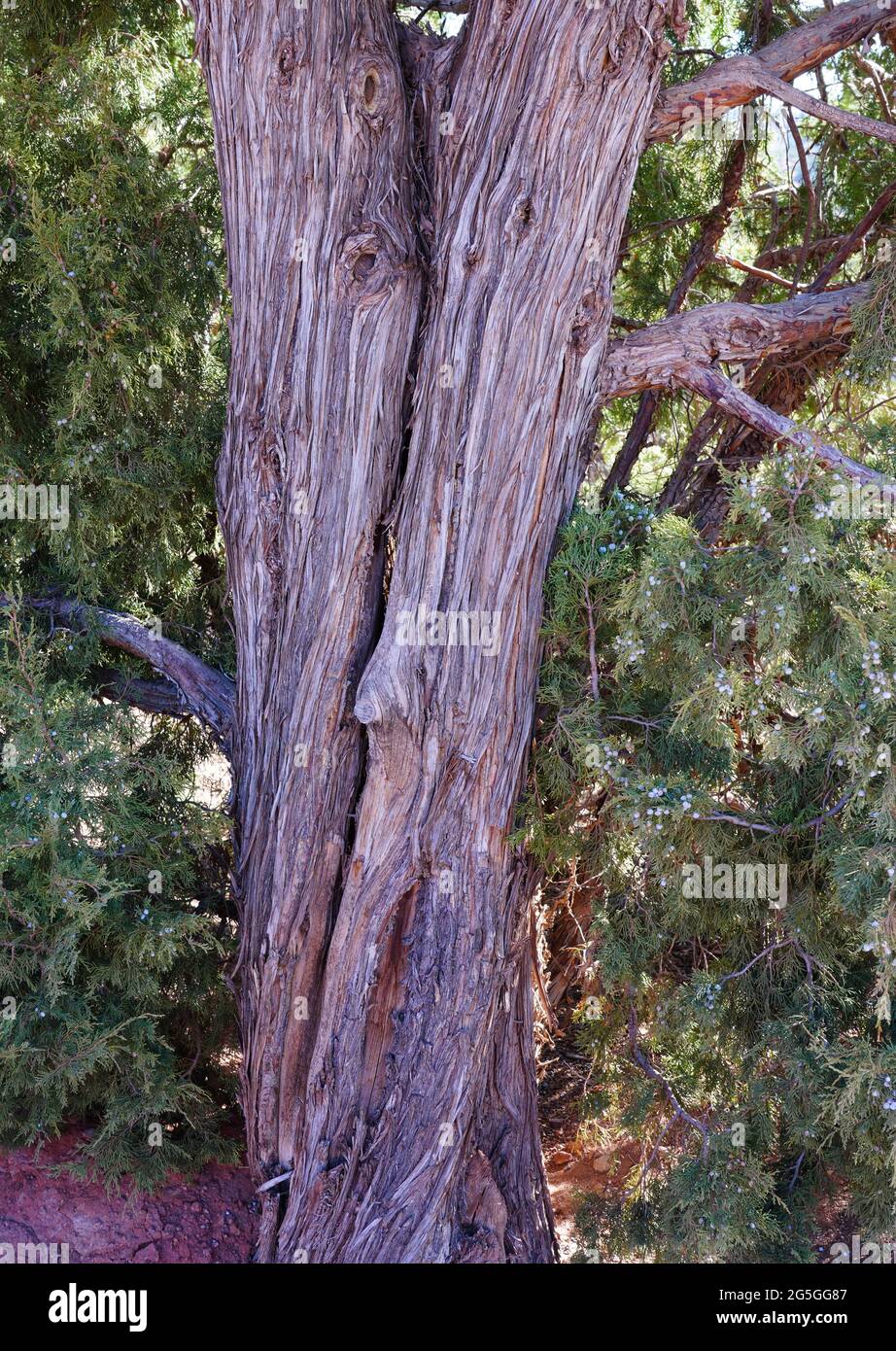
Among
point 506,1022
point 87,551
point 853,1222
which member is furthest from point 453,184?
point 853,1222

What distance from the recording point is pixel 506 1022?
4199 mm

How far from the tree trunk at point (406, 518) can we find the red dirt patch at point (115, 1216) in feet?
1.72

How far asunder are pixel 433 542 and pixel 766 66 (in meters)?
2.03

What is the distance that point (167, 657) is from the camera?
4.70 meters

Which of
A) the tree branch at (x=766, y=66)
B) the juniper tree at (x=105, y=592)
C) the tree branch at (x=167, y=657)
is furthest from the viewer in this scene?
the tree branch at (x=167, y=657)

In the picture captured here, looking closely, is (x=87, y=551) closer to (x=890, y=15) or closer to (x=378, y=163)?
(x=378, y=163)

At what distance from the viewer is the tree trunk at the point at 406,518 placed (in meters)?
3.81

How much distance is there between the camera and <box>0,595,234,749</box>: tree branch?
4.61 meters

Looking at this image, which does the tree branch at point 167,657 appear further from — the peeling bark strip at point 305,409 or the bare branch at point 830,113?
the bare branch at point 830,113

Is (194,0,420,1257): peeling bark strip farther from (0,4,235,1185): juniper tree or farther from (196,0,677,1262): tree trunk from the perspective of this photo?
(0,4,235,1185): juniper tree

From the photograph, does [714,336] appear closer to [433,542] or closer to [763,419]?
[763,419]

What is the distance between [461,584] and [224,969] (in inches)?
76.4

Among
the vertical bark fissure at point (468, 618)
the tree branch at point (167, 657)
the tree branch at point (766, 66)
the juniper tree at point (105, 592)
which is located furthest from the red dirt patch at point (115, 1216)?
the tree branch at point (766, 66)

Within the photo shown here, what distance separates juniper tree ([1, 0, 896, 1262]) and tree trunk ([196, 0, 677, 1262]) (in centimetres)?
1
